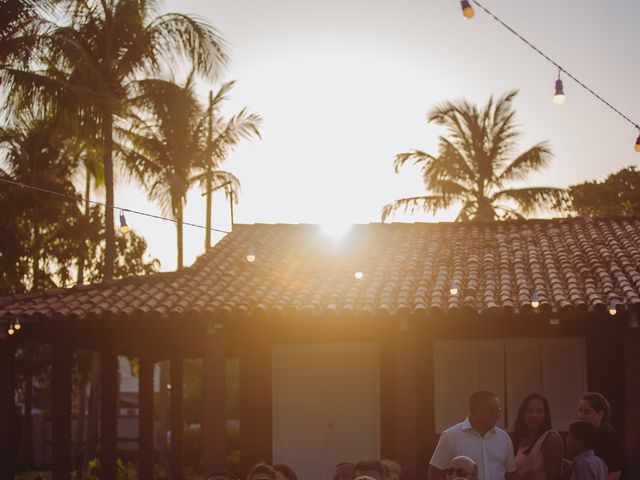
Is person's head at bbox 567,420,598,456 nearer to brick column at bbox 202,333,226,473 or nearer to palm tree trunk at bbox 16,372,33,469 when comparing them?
brick column at bbox 202,333,226,473

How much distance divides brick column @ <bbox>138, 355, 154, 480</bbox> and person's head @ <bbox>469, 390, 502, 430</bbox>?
11103mm

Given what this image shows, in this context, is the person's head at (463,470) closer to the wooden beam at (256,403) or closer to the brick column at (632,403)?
the brick column at (632,403)

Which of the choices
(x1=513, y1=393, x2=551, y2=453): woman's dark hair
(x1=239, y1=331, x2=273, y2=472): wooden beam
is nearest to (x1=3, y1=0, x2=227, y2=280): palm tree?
(x1=239, y1=331, x2=273, y2=472): wooden beam

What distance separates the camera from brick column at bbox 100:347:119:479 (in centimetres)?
1597

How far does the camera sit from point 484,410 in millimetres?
7234

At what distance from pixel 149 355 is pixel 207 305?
12.3 feet

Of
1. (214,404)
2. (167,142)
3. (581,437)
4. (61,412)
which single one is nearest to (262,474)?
(581,437)

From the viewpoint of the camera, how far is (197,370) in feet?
168

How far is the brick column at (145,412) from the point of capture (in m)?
17.4

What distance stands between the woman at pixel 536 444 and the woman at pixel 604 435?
33 centimetres

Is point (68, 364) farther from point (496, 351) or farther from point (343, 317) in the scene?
point (496, 351)

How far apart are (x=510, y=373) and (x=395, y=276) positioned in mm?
2341

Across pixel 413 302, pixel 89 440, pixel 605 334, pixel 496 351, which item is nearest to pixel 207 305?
pixel 413 302

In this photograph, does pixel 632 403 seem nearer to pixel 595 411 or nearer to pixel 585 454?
pixel 595 411
